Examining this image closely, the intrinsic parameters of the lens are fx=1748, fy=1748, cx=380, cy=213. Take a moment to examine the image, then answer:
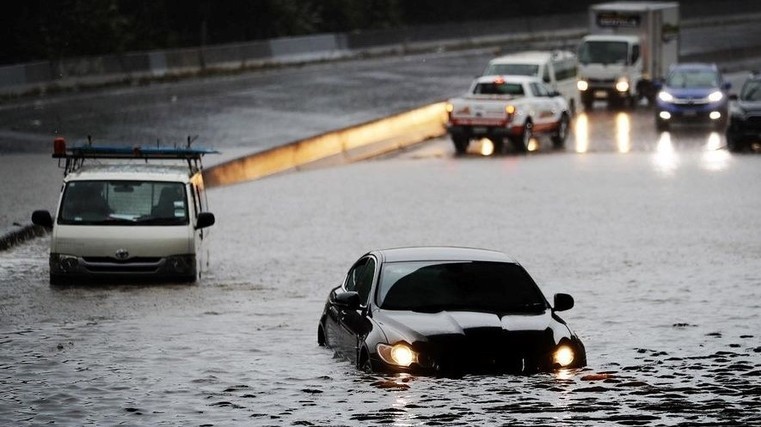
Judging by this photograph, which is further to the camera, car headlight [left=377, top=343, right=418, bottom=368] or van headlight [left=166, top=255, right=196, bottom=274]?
van headlight [left=166, top=255, right=196, bottom=274]

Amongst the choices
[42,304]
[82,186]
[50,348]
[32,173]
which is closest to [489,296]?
[50,348]

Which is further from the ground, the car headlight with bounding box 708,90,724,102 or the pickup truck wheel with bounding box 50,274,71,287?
the car headlight with bounding box 708,90,724,102

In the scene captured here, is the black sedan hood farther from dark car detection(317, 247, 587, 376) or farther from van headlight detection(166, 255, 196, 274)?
van headlight detection(166, 255, 196, 274)

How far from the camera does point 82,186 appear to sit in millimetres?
21047

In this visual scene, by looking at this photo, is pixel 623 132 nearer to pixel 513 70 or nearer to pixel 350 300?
pixel 513 70

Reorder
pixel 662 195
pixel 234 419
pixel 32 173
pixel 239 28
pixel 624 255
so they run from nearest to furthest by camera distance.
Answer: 1. pixel 234 419
2. pixel 624 255
3. pixel 662 195
4. pixel 32 173
5. pixel 239 28

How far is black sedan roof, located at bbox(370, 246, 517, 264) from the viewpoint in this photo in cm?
1423

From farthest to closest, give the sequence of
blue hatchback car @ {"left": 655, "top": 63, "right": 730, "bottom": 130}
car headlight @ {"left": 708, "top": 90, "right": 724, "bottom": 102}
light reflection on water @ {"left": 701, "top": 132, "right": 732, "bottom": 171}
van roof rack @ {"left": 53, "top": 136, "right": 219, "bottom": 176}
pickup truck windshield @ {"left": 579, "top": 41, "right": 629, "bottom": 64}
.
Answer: pickup truck windshield @ {"left": 579, "top": 41, "right": 629, "bottom": 64}, car headlight @ {"left": 708, "top": 90, "right": 724, "bottom": 102}, blue hatchback car @ {"left": 655, "top": 63, "right": 730, "bottom": 130}, light reflection on water @ {"left": 701, "top": 132, "right": 732, "bottom": 171}, van roof rack @ {"left": 53, "top": 136, "right": 219, "bottom": 176}

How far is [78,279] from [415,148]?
881 inches

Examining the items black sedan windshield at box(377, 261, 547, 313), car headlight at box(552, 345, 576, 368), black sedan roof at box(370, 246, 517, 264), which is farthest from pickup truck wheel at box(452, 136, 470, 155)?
car headlight at box(552, 345, 576, 368)

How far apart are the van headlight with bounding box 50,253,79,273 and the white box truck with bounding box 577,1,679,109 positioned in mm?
33860

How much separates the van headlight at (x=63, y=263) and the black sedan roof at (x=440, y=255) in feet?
22.6

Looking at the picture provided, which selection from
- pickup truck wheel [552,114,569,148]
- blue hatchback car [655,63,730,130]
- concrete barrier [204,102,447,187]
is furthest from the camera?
blue hatchback car [655,63,730,130]

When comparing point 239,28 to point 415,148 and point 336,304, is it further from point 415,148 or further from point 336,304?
point 336,304
